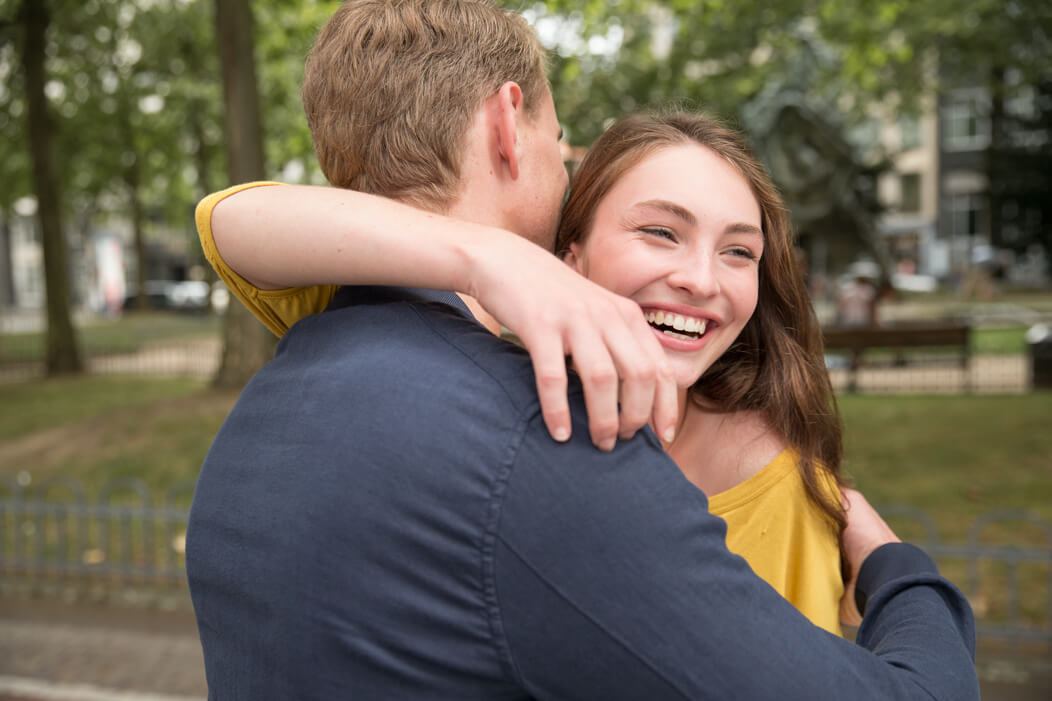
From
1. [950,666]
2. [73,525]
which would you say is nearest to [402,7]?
[950,666]

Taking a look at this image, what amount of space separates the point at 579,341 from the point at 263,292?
22.7 inches

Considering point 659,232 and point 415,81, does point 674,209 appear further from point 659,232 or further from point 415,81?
point 415,81

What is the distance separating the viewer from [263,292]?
4.61 feet

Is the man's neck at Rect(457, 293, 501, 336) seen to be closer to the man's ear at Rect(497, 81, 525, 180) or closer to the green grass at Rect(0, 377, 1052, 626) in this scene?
the man's ear at Rect(497, 81, 525, 180)

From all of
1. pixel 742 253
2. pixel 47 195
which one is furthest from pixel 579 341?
pixel 47 195

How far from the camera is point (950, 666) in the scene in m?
1.15

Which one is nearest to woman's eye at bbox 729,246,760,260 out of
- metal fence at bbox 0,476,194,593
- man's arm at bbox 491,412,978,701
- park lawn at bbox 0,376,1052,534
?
man's arm at bbox 491,412,978,701

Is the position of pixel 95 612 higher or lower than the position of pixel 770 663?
lower

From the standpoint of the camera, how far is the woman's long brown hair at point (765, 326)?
181cm

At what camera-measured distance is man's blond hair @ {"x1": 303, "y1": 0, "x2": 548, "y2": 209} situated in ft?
4.30

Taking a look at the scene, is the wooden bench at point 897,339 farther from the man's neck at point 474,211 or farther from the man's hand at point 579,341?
the man's hand at point 579,341

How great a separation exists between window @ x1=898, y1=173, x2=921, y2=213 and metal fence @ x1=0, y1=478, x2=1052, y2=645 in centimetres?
4440

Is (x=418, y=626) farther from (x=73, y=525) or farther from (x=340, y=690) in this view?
(x=73, y=525)

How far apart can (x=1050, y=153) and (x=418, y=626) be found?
127 feet
